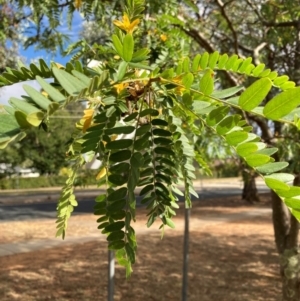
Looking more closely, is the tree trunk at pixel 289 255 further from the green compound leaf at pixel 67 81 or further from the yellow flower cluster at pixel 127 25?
the green compound leaf at pixel 67 81

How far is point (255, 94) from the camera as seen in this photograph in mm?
694

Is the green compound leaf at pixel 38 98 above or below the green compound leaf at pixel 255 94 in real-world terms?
below

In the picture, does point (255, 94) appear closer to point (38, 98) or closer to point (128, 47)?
point (128, 47)

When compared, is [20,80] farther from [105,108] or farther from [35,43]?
[35,43]

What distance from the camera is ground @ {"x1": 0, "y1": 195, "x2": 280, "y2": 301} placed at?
521 cm

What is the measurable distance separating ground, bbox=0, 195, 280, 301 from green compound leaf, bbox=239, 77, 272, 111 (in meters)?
4.65

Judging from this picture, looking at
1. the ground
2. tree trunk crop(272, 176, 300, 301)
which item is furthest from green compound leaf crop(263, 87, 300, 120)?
the ground

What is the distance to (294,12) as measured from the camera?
11.1 ft

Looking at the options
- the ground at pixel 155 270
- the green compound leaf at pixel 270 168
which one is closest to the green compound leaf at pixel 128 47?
the green compound leaf at pixel 270 168

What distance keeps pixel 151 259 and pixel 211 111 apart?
20.4 ft

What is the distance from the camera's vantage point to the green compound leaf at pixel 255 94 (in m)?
0.69

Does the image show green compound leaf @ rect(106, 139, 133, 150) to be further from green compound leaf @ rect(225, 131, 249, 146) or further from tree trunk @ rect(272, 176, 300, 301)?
tree trunk @ rect(272, 176, 300, 301)

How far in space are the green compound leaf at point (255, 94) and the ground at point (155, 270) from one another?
4.65 meters

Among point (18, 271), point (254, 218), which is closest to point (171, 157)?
point (18, 271)
